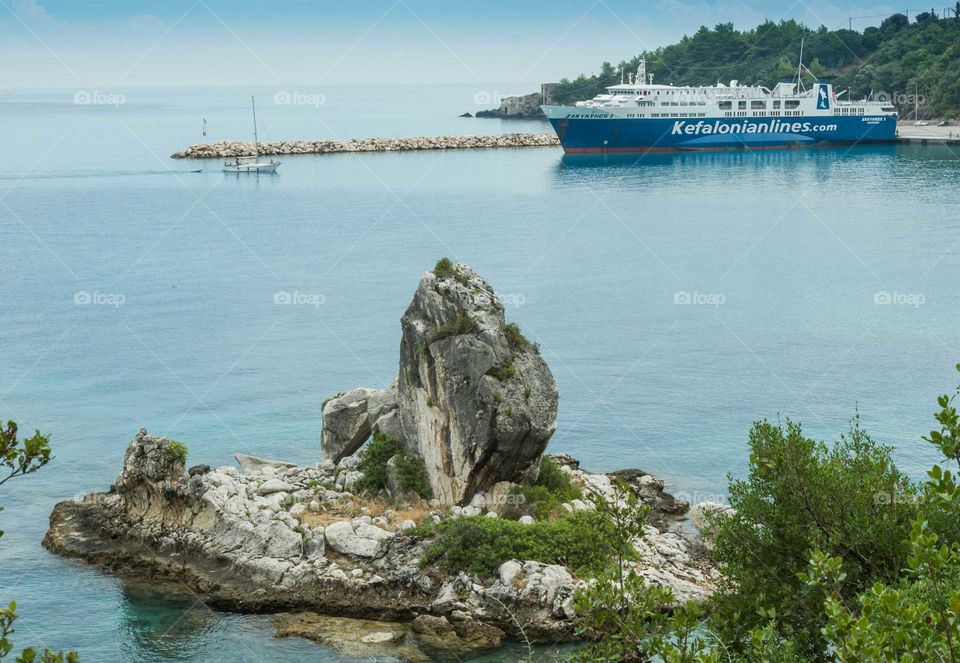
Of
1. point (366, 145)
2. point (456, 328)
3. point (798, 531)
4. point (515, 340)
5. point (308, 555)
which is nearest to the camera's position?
point (798, 531)

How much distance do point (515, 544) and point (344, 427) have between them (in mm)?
9205

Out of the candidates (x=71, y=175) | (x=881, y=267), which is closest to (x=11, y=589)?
(x=881, y=267)

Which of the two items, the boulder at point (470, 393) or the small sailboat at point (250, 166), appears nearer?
the boulder at point (470, 393)

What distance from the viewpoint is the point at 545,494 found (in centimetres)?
3192

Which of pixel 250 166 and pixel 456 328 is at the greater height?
pixel 250 166

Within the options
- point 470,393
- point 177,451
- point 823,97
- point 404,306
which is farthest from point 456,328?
point 823,97

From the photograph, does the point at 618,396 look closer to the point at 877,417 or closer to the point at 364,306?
the point at 877,417

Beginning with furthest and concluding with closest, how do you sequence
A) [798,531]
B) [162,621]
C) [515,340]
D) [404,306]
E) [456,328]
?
[404,306]
[515,340]
[456,328]
[162,621]
[798,531]

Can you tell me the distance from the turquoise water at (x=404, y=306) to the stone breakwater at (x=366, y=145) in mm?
15767

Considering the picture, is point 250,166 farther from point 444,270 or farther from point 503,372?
point 503,372

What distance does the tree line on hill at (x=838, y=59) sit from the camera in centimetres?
15725

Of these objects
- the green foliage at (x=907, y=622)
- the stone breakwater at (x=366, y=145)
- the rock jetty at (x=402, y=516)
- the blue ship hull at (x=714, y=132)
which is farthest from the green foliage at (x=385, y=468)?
the stone breakwater at (x=366, y=145)

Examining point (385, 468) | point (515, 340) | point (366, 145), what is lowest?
point (385, 468)

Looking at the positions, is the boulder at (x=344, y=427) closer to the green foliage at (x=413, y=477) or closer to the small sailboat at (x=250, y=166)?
the green foliage at (x=413, y=477)
